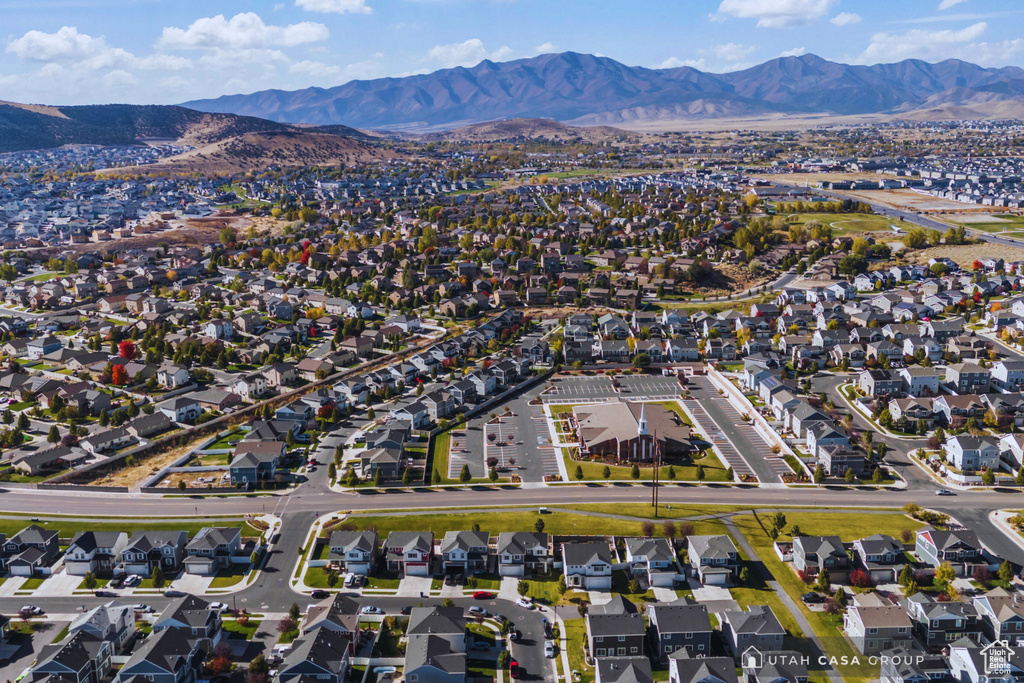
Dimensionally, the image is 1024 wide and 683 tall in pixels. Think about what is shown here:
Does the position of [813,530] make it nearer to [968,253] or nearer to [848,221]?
[968,253]

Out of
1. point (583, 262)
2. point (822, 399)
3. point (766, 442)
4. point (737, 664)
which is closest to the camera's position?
point (737, 664)

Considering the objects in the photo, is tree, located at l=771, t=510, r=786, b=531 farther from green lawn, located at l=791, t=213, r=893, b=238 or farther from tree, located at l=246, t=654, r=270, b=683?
green lawn, located at l=791, t=213, r=893, b=238

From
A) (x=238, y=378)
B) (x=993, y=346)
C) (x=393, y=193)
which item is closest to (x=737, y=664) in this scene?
(x=238, y=378)

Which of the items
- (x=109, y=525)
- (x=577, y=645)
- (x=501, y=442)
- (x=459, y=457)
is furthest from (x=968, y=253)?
(x=109, y=525)

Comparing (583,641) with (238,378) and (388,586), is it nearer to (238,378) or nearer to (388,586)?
(388,586)

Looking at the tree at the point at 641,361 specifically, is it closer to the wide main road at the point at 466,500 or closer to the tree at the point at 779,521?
the wide main road at the point at 466,500

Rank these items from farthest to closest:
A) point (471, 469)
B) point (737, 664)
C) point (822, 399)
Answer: point (822, 399) → point (471, 469) → point (737, 664)
